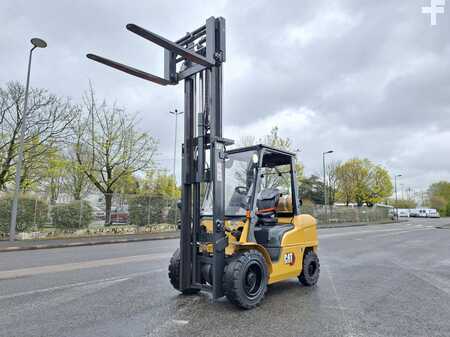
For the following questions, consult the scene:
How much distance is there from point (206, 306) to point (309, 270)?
8.54 ft

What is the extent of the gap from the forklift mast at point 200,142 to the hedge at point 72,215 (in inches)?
589

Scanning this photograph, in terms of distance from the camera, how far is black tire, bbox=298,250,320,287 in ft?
21.6

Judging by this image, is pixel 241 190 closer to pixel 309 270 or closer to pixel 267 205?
pixel 267 205

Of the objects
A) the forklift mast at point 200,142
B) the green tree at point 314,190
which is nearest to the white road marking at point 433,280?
the forklift mast at point 200,142

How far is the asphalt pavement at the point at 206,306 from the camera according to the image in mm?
4195

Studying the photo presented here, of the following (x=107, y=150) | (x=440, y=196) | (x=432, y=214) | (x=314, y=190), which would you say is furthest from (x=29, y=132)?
(x=440, y=196)

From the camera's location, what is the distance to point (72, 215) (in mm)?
18453

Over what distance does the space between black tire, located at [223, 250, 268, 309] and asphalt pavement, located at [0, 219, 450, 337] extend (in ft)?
0.60

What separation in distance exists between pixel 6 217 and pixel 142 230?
7.99 m

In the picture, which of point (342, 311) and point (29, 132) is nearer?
point (342, 311)

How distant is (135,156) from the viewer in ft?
78.6

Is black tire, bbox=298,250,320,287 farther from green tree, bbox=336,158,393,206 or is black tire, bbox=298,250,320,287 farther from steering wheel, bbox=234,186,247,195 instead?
green tree, bbox=336,158,393,206

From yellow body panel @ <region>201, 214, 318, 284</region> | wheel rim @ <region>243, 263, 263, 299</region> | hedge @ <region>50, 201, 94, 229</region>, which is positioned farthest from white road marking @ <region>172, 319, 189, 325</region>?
hedge @ <region>50, 201, 94, 229</region>

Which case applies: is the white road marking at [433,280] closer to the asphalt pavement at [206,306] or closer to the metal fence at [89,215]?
the asphalt pavement at [206,306]
